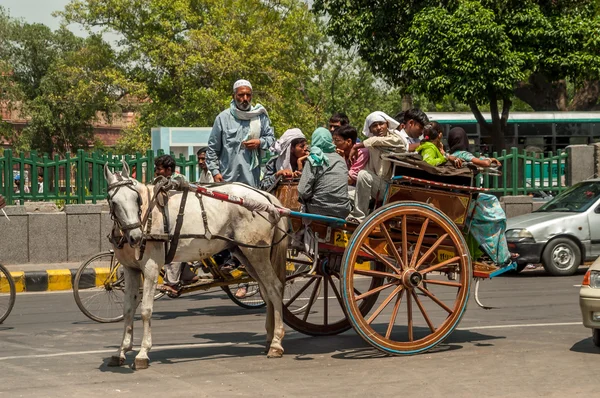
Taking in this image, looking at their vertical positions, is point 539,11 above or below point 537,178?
above

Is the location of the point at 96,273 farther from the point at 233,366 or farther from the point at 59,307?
the point at 233,366

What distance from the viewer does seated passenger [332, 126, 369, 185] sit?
28.7 feet

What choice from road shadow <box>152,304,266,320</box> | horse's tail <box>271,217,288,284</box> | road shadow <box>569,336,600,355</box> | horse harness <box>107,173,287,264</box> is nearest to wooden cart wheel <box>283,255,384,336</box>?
horse's tail <box>271,217,288,284</box>

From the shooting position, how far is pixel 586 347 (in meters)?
8.37

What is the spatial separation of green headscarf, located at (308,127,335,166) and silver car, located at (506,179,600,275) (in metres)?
8.10

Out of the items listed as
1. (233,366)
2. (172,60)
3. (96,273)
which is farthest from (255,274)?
(172,60)

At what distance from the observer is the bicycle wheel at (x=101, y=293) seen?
1013 centimetres

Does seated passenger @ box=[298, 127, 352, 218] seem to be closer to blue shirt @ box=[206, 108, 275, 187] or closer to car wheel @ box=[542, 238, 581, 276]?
blue shirt @ box=[206, 108, 275, 187]

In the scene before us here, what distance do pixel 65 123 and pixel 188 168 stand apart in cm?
4027

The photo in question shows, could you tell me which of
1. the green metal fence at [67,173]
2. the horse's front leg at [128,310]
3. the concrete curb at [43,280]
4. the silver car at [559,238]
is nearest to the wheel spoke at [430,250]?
the horse's front leg at [128,310]

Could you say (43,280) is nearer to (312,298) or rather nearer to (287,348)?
(312,298)

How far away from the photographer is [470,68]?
94.3 ft

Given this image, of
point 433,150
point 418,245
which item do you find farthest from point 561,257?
point 418,245

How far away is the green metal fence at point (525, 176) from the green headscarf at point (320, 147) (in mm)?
11687
